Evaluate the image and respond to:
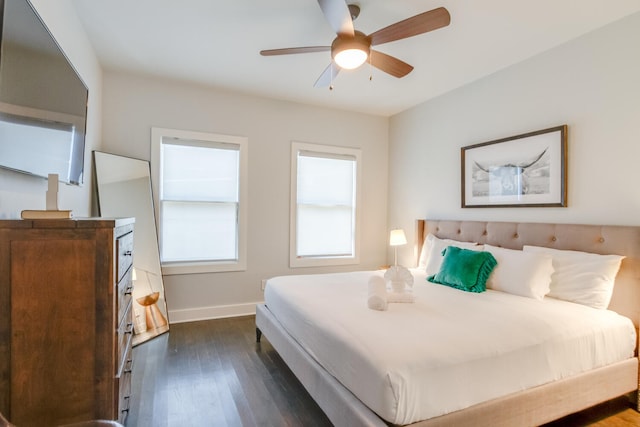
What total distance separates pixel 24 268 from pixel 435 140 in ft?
13.2

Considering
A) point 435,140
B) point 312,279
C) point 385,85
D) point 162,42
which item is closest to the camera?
point 162,42

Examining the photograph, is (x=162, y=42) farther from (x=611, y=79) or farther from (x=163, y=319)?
(x=611, y=79)

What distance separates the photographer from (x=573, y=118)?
2.70m

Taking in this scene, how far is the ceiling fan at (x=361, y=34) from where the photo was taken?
189cm

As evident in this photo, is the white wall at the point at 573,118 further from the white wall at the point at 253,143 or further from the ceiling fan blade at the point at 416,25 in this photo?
the ceiling fan blade at the point at 416,25

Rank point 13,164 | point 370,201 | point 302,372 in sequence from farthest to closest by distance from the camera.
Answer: point 370,201 < point 302,372 < point 13,164

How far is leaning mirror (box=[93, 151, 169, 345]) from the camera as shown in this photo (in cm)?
317

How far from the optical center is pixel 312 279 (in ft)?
9.94

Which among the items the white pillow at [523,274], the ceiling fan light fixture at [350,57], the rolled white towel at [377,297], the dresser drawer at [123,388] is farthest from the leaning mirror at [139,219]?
the white pillow at [523,274]

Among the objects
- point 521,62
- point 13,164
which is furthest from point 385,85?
point 13,164

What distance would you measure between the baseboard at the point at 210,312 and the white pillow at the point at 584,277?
125 inches

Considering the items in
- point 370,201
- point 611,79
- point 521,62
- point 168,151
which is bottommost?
point 370,201

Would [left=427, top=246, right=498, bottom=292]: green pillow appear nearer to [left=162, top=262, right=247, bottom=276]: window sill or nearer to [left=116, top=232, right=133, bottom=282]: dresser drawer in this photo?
[left=162, top=262, right=247, bottom=276]: window sill

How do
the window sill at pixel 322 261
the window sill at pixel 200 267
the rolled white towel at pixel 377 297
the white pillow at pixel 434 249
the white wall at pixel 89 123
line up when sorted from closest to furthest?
the white wall at pixel 89 123 → the rolled white towel at pixel 377 297 → the white pillow at pixel 434 249 → the window sill at pixel 200 267 → the window sill at pixel 322 261
